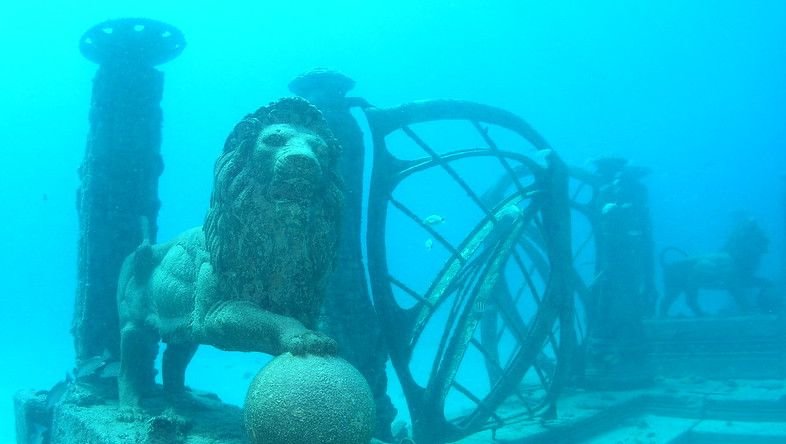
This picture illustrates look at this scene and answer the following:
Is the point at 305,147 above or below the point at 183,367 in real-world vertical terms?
above

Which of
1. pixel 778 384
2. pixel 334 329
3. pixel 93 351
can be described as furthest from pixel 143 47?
pixel 778 384

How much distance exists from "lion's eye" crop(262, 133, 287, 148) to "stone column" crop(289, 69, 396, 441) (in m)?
3.69

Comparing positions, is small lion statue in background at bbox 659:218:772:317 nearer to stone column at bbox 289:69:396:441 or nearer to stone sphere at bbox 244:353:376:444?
stone column at bbox 289:69:396:441

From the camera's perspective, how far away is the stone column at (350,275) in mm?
7461

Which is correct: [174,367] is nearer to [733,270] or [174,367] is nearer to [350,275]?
[350,275]

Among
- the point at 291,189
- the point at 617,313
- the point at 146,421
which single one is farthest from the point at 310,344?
the point at 617,313

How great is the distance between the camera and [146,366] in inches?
212

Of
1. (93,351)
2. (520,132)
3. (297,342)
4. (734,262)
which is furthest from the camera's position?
(734,262)

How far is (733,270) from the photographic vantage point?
16047 millimetres

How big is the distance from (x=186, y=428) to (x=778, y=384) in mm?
12723

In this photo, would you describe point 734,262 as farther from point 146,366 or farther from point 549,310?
point 146,366

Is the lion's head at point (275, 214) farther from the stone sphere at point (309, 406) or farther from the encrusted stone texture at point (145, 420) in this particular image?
the encrusted stone texture at point (145, 420)

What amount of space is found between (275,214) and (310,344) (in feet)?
2.93

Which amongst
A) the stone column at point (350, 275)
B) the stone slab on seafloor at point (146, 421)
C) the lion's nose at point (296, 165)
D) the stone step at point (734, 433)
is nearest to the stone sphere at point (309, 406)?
the stone slab on seafloor at point (146, 421)
